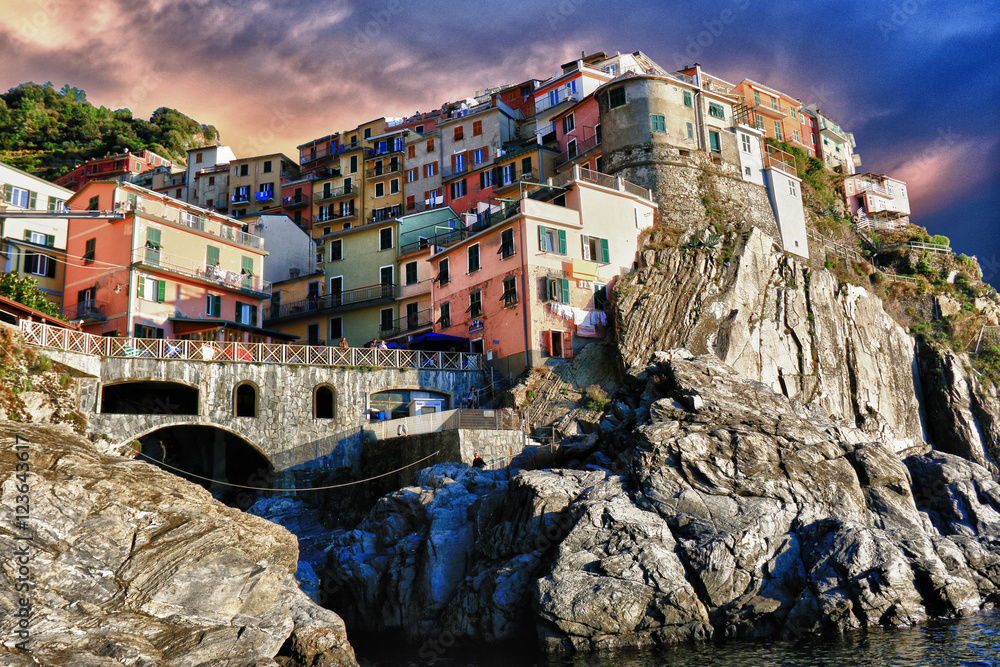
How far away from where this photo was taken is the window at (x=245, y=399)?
3934 centimetres

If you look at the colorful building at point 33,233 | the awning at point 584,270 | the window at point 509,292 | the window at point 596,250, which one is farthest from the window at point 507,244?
the colorful building at point 33,233

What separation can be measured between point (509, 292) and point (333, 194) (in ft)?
117

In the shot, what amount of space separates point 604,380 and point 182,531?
23927 mm

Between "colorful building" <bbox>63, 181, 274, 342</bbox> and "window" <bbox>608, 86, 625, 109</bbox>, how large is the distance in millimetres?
25178

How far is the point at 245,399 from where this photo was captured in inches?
1566

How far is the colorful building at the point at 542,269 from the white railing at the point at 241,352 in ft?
9.29

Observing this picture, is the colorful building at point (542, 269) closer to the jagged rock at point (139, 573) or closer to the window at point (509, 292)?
the window at point (509, 292)

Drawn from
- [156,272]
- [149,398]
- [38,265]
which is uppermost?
[38,265]

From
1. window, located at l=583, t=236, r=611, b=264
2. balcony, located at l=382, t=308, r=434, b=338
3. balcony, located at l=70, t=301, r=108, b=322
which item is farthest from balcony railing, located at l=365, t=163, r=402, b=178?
balcony, located at l=70, t=301, r=108, b=322

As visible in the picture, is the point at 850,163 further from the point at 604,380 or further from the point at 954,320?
the point at 604,380

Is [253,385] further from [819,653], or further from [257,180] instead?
[257,180]

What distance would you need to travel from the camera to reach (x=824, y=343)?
47.5 metres

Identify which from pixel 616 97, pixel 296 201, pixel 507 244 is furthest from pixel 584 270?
pixel 296 201

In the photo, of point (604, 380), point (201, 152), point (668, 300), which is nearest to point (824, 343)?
point (668, 300)
